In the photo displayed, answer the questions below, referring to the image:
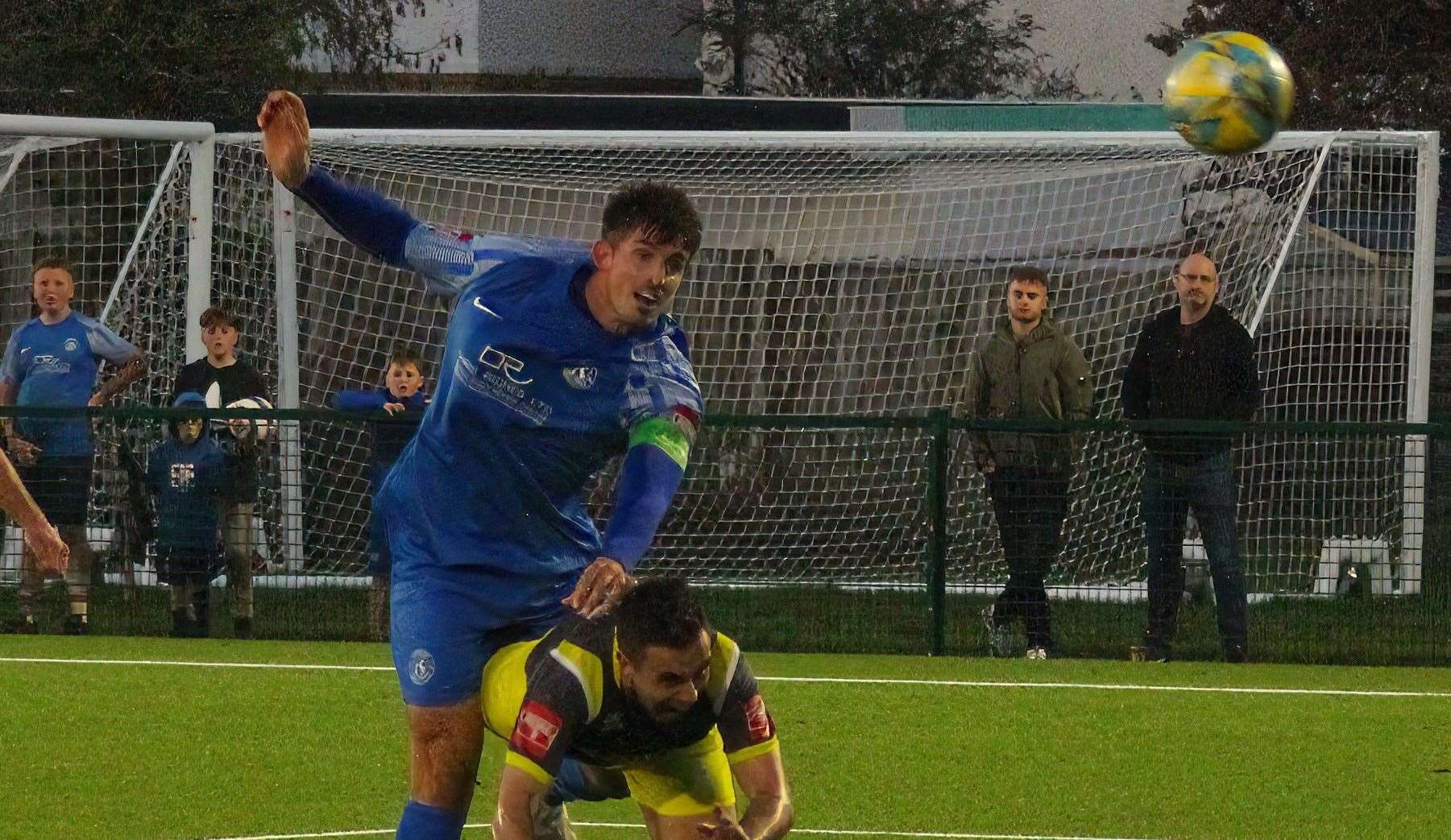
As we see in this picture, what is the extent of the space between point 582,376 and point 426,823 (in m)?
1.22

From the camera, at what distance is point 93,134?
12586 mm

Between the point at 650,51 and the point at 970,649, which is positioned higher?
the point at 650,51

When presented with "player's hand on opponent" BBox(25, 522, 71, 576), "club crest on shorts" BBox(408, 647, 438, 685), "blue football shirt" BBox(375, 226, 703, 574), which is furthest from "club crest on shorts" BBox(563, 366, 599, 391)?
"player's hand on opponent" BBox(25, 522, 71, 576)

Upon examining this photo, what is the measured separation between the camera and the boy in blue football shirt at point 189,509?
11258 mm

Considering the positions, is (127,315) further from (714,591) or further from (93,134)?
(714,591)

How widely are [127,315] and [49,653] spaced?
4.14 meters

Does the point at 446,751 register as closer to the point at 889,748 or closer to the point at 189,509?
the point at 889,748

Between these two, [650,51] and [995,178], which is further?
[650,51]

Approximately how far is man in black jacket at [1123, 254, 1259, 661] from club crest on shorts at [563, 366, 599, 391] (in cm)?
609

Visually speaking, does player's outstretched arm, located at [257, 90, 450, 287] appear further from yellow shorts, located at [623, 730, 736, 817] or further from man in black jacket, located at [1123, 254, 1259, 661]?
man in black jacket, located at [1123, 254, 1259, 661]

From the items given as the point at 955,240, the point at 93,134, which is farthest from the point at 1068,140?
the point at 93,134

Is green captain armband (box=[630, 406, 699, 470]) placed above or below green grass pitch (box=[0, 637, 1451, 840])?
above

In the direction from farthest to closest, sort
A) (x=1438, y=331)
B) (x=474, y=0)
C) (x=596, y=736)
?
(x=474, y=0)
(x=1438, y=331)
(x=596, y=736)

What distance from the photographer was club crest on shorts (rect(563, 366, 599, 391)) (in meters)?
5.34
